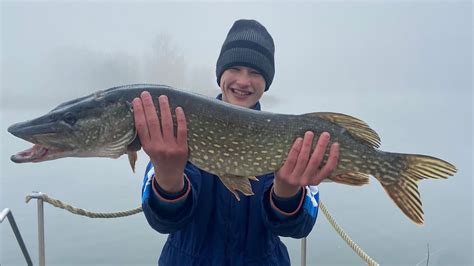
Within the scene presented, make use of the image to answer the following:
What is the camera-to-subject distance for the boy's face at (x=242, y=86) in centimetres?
194

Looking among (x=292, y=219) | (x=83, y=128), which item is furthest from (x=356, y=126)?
(x=83, y=128)

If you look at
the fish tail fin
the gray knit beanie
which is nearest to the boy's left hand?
the fish tail fin

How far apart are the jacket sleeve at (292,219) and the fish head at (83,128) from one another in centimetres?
59

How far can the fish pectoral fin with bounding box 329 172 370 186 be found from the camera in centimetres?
154

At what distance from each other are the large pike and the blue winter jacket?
0.15m

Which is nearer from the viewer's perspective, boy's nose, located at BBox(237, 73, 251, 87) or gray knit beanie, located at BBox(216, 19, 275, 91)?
boy's nose, located at BBox(237, 73, 251, 87)

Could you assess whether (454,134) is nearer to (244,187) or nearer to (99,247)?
(99,247)

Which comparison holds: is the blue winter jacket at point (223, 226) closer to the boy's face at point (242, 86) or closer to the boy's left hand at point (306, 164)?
the boy's left hand at point (306, 164)

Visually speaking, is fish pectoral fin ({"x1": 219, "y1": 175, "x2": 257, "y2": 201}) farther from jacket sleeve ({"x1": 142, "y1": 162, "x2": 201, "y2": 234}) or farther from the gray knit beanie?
the gray knit beanie

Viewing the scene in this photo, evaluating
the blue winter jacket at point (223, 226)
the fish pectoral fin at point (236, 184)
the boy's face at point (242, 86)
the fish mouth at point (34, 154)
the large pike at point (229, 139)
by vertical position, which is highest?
the boy's face at point (242, 86)

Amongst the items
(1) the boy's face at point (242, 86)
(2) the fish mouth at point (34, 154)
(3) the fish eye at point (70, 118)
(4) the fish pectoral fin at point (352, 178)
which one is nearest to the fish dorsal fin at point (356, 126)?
(4) the fish pectoral fin at point (352, 178)

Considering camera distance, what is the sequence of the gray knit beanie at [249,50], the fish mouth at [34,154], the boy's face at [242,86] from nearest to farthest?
the fish mouth at [34,154] < the boy's face at [242,86] < the gray knit beanie at [249,50]

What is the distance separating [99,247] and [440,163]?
3.62m

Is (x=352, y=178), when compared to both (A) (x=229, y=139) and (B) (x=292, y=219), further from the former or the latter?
(A) (x=229, y=139)
